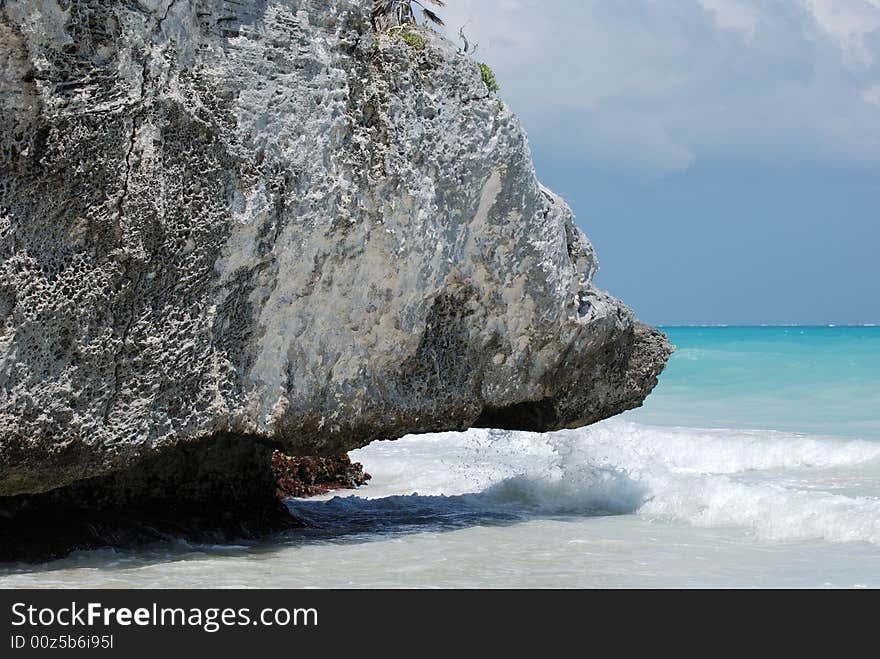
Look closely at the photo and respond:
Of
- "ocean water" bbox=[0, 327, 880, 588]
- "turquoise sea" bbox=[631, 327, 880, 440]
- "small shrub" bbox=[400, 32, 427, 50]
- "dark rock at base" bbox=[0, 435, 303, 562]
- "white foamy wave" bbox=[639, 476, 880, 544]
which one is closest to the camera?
"ocean water" bbox=[0, 327, 880, 588]

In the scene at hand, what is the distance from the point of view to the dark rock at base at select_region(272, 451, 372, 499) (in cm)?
1146

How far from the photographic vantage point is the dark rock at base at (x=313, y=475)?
1146cm

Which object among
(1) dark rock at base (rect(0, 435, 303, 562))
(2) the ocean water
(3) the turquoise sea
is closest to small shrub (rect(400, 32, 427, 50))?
(1) dark rock at base (rect(0, 435, 303, 562))

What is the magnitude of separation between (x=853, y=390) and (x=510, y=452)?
1480cm

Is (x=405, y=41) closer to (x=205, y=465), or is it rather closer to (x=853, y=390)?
(x=205, y=465)

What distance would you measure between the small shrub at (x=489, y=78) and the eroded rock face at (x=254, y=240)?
197mm

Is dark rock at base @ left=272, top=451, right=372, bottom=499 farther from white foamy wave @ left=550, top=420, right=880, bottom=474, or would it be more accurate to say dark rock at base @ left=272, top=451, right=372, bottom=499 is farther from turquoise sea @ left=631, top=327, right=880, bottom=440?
turquoise sea @ left=631, top=327, right=880, bottom=440

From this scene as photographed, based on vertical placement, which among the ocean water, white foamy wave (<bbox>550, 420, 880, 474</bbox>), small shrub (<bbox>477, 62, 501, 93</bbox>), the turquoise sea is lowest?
the ocean water

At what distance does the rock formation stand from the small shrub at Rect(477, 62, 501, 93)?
20 cm

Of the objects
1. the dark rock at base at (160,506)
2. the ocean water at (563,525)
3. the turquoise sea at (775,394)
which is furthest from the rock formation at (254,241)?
the turquoise sea at (775,394)

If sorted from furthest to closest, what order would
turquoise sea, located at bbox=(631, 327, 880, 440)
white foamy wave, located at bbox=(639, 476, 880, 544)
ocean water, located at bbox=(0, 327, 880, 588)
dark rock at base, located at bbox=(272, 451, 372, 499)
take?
turquoise sea, located at bbox=(631, 327, 880, 440) < dark rock at base, located at bbox=(272, 451, 372, 499) < white foamy wave, located at bbox=(639, 476, 880, 544) < ocean water, located at bbox=(0, 327, 880, 588)
